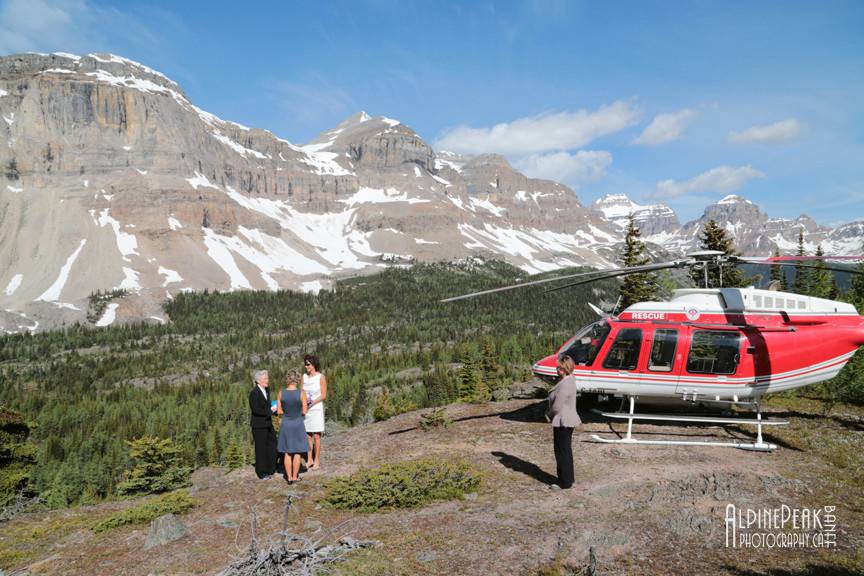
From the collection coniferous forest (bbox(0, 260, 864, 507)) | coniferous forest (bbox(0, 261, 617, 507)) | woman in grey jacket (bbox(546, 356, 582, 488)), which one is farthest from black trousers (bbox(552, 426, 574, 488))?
coniferous forest (bbox(0, 261, 617, 507))

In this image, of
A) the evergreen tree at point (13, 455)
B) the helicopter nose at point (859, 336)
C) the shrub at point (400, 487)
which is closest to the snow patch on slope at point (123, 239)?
the evergreen tree at point (13, 455)

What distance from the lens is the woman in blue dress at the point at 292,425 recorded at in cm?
1127

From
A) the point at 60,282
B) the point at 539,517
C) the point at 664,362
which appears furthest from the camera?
the point at 60,282

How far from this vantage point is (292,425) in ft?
37.4

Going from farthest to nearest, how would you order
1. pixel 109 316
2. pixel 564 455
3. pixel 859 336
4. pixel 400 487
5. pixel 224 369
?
pixel 109 316, pixel 224 369, pixel 859 336, pixel 400 487, pixel 564 455

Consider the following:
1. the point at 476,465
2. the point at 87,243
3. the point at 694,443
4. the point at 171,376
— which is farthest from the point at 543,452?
the point at 87,243

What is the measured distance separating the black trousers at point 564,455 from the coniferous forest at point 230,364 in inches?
924

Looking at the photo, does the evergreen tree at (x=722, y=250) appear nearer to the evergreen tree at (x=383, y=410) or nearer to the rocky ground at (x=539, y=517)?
the evergreen tree at (x=383, y=410)

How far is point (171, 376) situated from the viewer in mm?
119562

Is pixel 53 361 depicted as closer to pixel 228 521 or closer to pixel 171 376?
pixel 171 376

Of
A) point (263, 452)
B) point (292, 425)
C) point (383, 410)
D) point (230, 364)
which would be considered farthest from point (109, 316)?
point (292, 425)

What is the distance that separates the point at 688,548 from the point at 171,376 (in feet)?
431

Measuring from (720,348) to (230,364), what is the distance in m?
131

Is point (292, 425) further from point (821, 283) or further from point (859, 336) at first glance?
point (821, 283)
